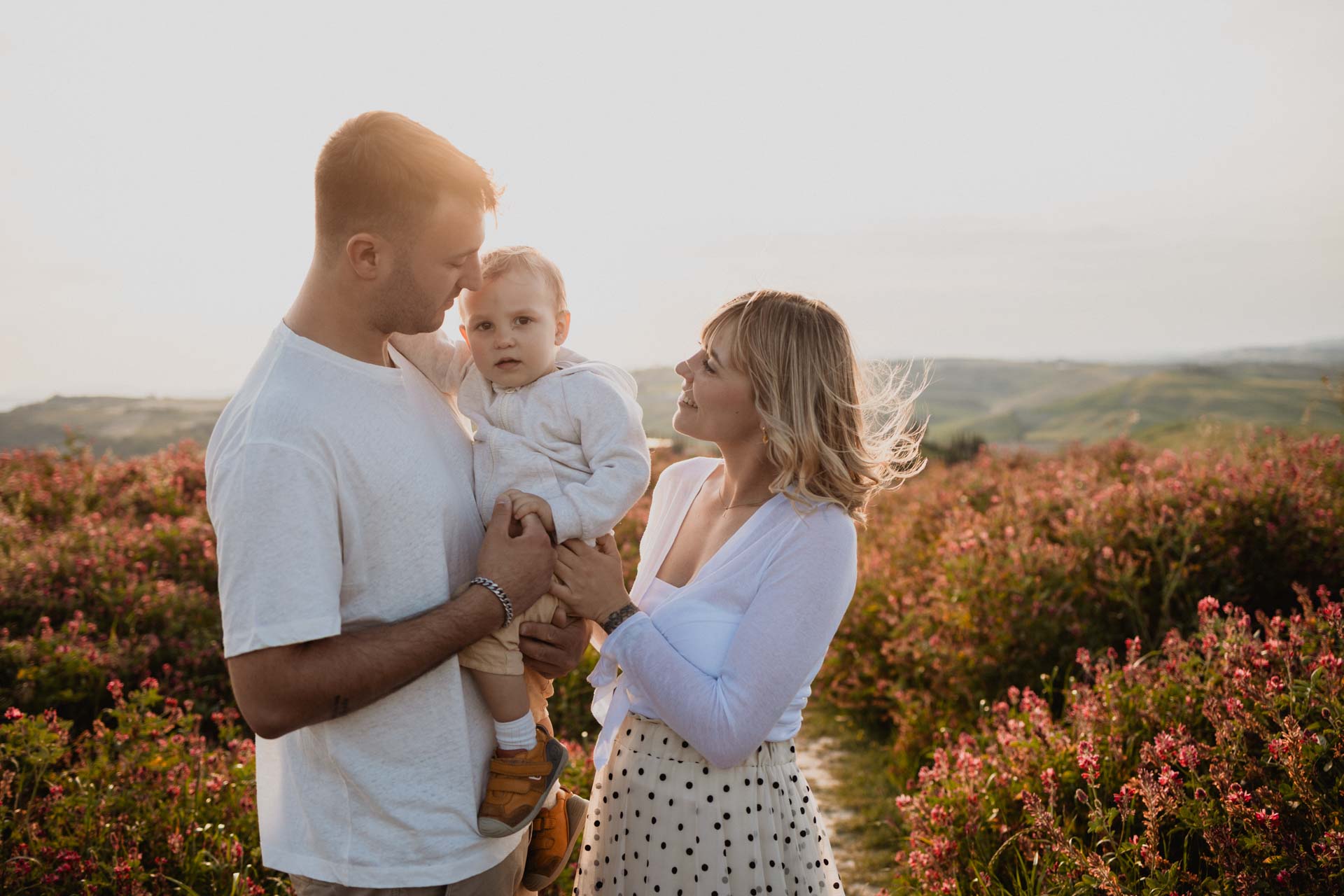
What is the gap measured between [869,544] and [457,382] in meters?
7.24

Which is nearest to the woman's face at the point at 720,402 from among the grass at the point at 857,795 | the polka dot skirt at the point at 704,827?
the polka dot skirt at the point at 704,827

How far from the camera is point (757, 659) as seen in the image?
2.41 m

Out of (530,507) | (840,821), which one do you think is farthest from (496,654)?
(840,821)

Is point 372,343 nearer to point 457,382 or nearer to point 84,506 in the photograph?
point 457,382

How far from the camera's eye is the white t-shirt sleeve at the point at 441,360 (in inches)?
110

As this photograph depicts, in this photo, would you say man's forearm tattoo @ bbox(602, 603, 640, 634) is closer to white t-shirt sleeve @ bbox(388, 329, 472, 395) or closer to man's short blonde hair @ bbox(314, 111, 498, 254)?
white t-shirt sleeve @ bbox(388, 329, 472, 395)

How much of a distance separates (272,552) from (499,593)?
574 mm

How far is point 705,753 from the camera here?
2445 mm

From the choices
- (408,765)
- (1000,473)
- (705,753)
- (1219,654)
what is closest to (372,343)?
(408,765)

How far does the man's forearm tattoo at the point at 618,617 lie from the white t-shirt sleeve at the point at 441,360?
88 centimetres

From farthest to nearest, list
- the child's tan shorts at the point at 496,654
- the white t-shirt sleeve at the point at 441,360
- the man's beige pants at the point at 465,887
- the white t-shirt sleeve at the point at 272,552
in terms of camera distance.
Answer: the white t-shirt sleeve at the point at 441,360
the child's tan shorts at the point at 496,654
the man's beige pants at the point at 465,887
the white t-shirt sleeve at the point at 272,552

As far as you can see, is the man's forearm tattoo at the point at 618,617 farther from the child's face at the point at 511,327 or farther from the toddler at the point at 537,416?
the child's face at the point at 511,327

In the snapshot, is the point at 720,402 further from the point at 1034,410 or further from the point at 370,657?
the point at 1034,410

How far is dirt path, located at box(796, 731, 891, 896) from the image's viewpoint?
191 inches
